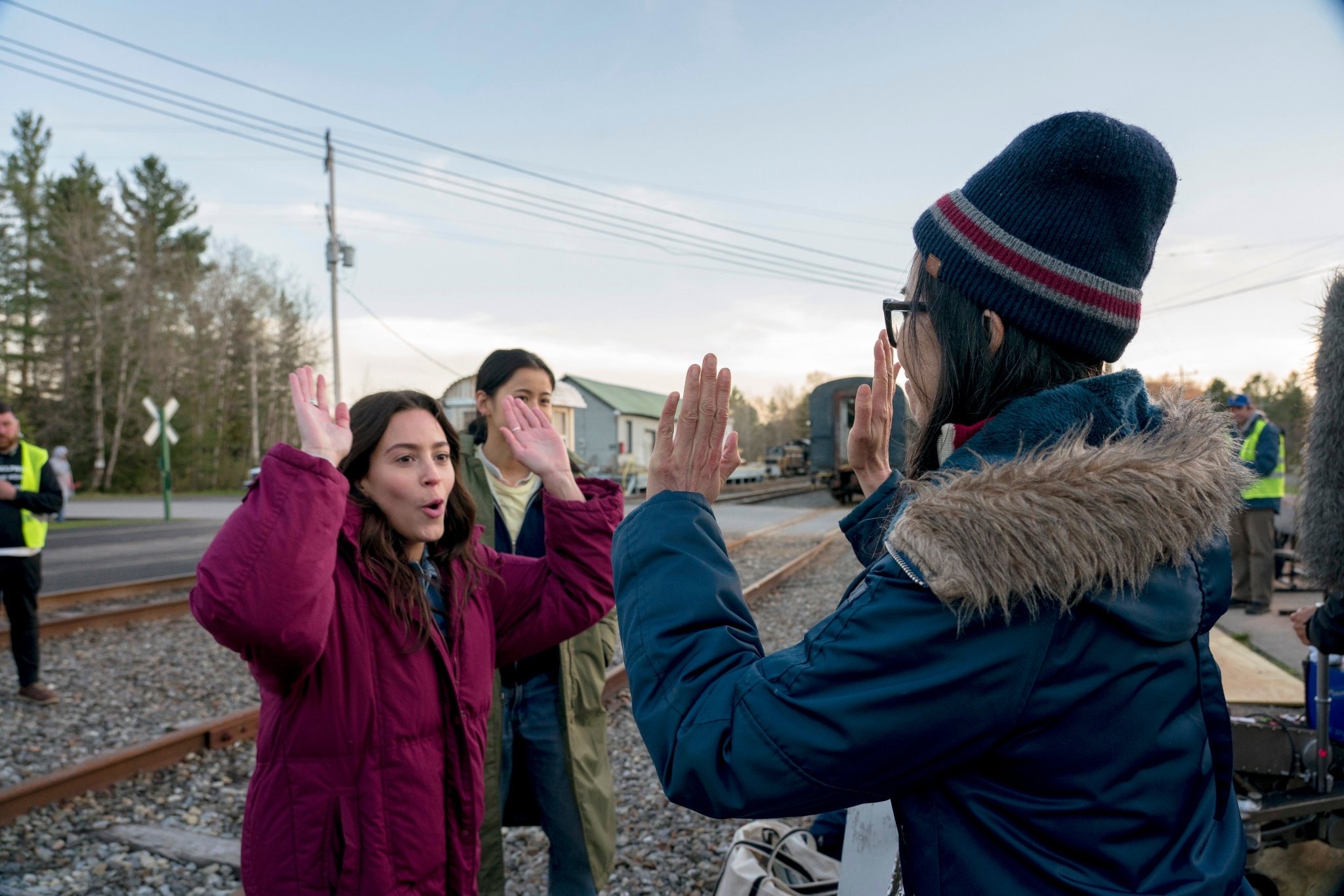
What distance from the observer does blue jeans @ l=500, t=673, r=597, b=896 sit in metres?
2.89

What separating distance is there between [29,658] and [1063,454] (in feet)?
23.4

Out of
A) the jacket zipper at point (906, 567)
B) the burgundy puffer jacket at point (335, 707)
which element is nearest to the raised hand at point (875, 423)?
the jacket zipper at point (906, 567)

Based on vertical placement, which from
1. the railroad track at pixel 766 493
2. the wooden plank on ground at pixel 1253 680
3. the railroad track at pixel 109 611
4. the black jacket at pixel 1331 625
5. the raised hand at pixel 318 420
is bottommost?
the railroad track at pixel 766 493

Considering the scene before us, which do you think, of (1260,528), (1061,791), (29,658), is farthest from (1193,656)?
(1260,528)

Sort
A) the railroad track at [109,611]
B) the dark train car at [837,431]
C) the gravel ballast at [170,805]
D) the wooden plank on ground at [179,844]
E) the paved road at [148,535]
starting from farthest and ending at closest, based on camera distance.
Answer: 1. the paved road at [148,535]
2. the railroad track at [109,611]
3. the wooden plank on ground at [179,844]
4. the gravel ballast at [170,805]
5. the dark train car at [837,431]

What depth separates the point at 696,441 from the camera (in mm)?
1359

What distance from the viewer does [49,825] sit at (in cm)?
404

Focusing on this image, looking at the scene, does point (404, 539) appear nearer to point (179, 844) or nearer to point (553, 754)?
point (553, 754)

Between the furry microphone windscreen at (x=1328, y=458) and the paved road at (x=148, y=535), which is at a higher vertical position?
the furry microphone windscreen at (x=1328, y=458)

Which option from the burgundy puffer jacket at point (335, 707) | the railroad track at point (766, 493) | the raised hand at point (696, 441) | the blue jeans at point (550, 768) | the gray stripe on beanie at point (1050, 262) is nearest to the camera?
the gray stripe on beanie at point (1050, 262)

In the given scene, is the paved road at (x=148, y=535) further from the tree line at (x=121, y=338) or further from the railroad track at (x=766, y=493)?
the tree line at (x=121, y=338)

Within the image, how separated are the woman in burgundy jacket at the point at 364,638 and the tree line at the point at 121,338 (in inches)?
1553

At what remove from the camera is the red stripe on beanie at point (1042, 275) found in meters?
1.17

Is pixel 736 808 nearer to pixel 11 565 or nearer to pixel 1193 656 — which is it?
pixel 1193 656
